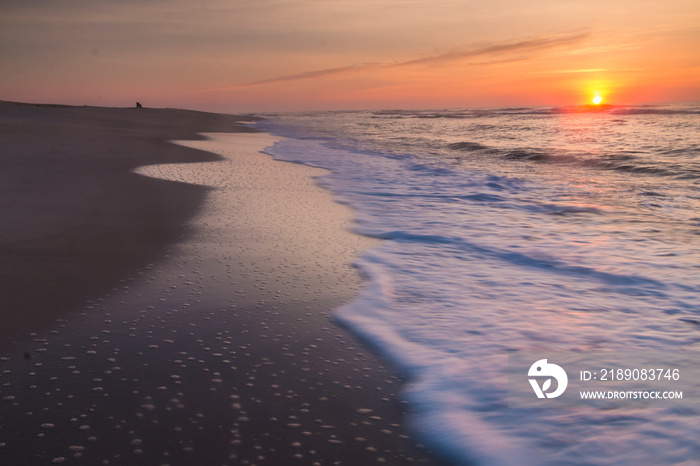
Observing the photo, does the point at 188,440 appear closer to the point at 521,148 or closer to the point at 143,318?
the point at 143,318

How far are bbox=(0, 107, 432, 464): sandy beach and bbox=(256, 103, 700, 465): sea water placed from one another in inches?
11.0

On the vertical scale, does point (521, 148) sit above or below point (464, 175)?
above

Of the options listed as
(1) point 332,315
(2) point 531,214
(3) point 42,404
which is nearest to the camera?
(3) point 42,404

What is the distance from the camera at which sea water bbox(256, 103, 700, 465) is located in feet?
7.24

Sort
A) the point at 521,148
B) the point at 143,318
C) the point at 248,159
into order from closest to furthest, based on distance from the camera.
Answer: the point at 143,318, the point at 248,159, the point at 521,148

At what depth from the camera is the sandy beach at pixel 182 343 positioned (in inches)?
78.2

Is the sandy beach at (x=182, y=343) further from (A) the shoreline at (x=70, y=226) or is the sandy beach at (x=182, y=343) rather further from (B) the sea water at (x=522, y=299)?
(B) the sea water at (x=522, y=299)

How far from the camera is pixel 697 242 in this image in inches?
205

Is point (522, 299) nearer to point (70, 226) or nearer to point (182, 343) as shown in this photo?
point (182, 343)

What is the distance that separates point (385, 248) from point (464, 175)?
20.7ft

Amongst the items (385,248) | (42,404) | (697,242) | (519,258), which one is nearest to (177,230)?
(385,248)

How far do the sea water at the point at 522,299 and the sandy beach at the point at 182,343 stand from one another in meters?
0.28

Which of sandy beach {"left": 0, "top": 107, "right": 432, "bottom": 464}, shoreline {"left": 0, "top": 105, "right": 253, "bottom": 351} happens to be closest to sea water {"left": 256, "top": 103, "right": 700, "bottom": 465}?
sandy beach {"left": 0, "top": 107, "right": 432, "bottom": 464}

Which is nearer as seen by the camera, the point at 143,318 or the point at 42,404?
the point at 42,404
